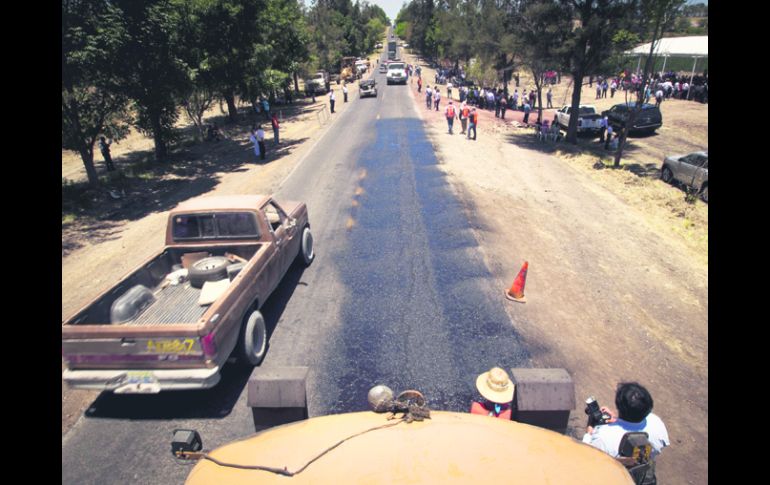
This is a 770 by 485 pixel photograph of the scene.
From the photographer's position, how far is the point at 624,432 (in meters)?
3.67

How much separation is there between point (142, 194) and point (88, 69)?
4.40m

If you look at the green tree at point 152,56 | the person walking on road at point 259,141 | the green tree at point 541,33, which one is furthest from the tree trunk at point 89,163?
the green tree at point 541,33

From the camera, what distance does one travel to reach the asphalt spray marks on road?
5668mm

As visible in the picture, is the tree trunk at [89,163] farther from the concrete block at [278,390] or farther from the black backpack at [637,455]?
the black backpack at [637,455]

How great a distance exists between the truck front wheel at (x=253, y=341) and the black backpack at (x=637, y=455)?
452 centimetres

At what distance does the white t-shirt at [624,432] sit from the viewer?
12.0 ft

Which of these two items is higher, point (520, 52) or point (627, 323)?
point (520, 52)

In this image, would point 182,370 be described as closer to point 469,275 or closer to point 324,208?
point 469,275

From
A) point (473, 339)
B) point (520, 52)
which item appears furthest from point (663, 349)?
point (520, 52)

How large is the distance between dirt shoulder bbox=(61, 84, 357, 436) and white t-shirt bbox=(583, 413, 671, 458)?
6.02 metres

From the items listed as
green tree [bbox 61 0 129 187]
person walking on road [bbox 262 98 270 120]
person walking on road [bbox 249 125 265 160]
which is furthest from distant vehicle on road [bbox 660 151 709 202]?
person walking on road [bbox 262 98 270 120]

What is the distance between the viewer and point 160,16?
14938mm
